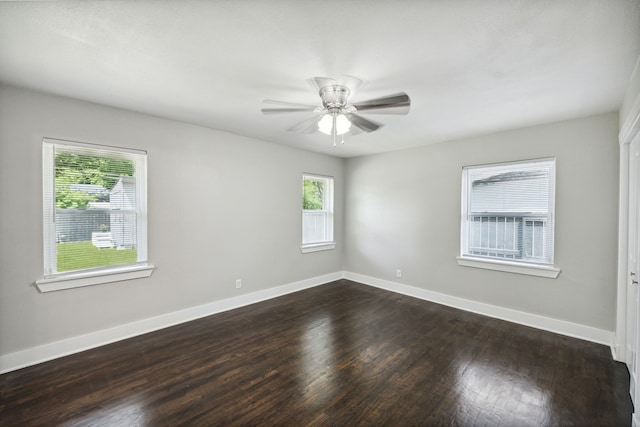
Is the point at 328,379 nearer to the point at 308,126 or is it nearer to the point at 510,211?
the point at 308,126

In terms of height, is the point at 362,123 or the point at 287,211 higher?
the point at 362,123

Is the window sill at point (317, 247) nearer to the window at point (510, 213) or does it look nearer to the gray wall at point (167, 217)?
the gray wall at point (167, 217)

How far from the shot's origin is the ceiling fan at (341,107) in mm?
2008

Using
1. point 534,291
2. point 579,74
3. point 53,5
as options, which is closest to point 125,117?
point 53,5

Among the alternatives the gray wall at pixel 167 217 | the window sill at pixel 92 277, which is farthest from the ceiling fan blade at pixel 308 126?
the window sill at pixel 92 277

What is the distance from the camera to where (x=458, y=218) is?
161 inches

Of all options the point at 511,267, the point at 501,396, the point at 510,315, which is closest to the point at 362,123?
the point at 501,396

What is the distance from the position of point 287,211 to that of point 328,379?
110 inches

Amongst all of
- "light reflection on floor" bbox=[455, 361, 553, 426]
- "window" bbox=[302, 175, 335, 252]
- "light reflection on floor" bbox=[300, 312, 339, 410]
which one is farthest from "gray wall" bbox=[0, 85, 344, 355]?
"light reflection on floor" bbox=[455, 361, 553, 426]

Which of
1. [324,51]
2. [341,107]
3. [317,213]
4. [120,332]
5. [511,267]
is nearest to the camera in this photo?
[324,51]

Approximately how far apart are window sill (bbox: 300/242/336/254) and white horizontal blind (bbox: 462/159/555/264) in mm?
2299

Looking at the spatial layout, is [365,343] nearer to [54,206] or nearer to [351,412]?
[351,412]

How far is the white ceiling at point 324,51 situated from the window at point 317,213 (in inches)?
93.0

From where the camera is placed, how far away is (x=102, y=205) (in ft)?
9.43
